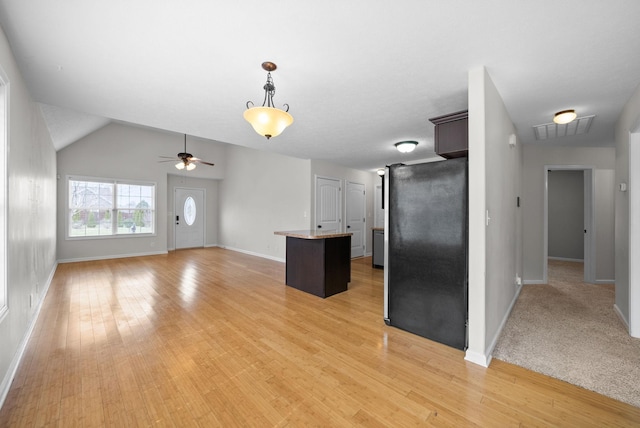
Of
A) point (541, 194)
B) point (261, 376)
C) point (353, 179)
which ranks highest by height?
point (353, 179)

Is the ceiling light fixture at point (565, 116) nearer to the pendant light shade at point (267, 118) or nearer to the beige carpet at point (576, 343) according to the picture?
the beige carpet at point (576, 343)

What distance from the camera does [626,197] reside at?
287 centimetres

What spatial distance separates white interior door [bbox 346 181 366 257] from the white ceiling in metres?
3.90

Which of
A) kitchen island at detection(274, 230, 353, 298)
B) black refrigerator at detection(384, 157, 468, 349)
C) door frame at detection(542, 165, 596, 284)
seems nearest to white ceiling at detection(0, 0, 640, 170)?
black refrigerator at detection(384, 157, 468, 349)

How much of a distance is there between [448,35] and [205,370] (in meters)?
3.12

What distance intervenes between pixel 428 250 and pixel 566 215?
6829 millimetres

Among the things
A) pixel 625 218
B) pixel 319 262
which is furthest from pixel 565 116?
pixel 319 262

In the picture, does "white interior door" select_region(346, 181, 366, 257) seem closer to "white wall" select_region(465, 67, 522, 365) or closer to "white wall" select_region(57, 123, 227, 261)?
"white wall" select_region(465, 67, 522, 365)

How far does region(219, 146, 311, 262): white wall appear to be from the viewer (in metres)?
6.35

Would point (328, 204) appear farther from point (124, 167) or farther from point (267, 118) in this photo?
point (124, 167)

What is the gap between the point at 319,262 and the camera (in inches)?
154

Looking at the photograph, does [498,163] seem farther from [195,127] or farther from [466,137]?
[195,127]

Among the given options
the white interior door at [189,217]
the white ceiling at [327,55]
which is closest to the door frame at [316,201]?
the white ceiling at [327,55]

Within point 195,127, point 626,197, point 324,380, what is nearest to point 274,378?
point 324,380
